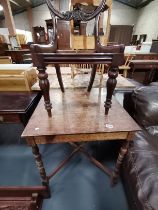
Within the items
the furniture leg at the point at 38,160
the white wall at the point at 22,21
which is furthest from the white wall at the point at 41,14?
the furniture leg at the point at 38,160

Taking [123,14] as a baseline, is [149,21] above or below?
below

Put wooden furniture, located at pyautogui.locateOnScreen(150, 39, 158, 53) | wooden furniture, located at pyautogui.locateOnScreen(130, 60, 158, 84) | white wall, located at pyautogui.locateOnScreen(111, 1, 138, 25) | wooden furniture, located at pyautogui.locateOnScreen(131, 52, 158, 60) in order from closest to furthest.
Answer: wooden furniture, located at pyautogui.locateOnScreen(130, 60, 158, 84) → wooden furniture, located at pyautogui.locateOnScreen(131, 52, 158, 60) → wooden furniture, located at pyautogui.locateOnScreen(150, 39, 158, 53) → white wall, located at pyautogui.locateOnScreen(111, 1, 138, 25)

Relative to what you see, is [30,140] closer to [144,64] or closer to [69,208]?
[69,208]

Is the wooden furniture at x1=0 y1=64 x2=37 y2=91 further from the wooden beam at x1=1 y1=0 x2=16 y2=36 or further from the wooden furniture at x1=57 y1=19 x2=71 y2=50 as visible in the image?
the wooden beam at x1=1 y1=0 x2=16 y2=36

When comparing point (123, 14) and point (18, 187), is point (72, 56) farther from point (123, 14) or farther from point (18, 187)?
point (123, 14)

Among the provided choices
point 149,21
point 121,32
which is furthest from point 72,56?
point 121,32

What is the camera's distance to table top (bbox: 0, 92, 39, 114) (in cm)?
106

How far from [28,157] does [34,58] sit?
1.11 m

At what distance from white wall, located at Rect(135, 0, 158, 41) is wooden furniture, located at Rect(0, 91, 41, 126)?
666 centimetres

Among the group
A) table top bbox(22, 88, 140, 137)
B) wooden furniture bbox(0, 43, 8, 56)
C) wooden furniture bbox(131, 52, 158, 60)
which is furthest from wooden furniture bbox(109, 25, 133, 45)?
table top bbox(22, 88, 140, 137)

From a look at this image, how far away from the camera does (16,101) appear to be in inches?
46.9

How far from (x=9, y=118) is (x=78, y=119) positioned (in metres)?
0.64

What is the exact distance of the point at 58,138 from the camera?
28.6 inches

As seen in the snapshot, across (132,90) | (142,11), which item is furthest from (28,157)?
(142,11)
